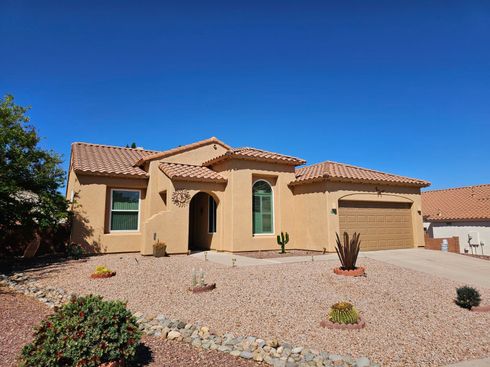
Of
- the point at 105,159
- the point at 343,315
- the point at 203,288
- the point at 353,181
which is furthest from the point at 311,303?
the point at 105,159

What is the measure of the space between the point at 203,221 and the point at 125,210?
436 cm

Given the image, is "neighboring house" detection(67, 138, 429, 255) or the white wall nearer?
"neighboring house" detection(67, 138, 429, 255)

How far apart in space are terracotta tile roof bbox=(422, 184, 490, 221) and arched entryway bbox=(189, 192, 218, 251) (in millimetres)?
20655

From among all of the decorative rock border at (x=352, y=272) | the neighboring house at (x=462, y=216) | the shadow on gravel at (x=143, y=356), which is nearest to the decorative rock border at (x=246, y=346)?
the shadow on gravel at (x=143, y=356)

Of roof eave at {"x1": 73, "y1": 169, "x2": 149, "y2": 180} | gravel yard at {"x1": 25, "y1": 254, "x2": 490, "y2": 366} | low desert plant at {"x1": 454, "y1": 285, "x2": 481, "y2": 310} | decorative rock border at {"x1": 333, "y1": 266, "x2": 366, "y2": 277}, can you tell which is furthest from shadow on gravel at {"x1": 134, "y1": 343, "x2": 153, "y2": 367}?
roof eave at {"x1": 73, "y1": 169, "x2": 149, "y2": 180}

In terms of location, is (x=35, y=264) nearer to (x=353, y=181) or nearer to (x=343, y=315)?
(x=343, y=315)

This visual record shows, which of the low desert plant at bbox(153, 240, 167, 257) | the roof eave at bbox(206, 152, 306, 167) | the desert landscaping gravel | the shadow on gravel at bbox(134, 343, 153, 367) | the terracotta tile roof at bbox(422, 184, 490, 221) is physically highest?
the roof eave at bbox(206, 152, 306, 167)

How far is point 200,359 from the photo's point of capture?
546 cm

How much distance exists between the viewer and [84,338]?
4668 millimetres

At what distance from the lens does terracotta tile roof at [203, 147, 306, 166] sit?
663 inches

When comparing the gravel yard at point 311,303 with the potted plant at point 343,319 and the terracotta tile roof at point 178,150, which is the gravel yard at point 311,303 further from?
the terracotta tile roof at point 178,150

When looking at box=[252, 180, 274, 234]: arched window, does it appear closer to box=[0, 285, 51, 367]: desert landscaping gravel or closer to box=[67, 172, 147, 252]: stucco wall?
box=[67, 172, 147, 252]: stucco wall

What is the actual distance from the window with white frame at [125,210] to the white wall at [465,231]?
24441mm

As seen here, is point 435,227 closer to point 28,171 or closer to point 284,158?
point 284,158
